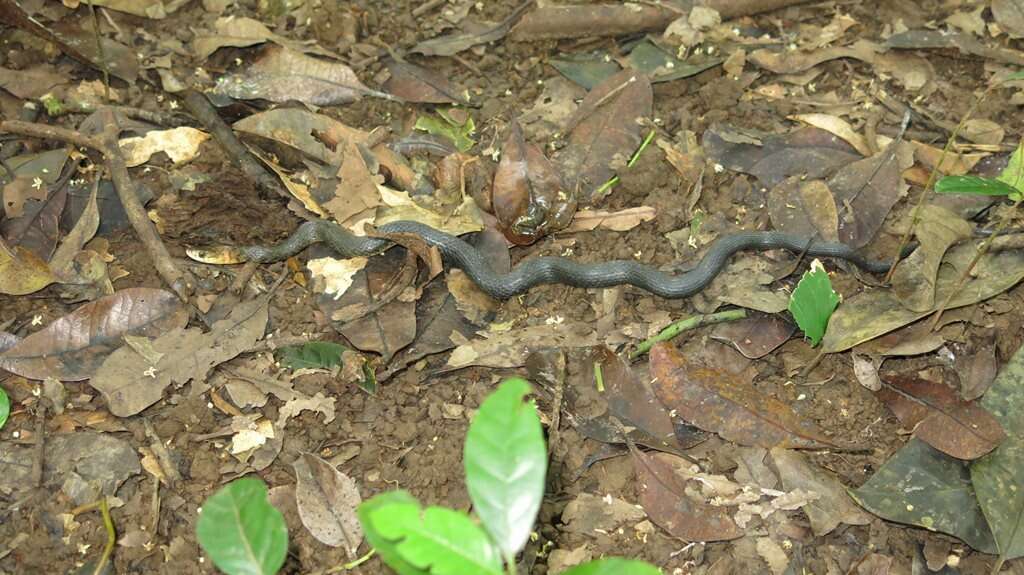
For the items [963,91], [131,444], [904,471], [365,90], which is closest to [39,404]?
[131,444]

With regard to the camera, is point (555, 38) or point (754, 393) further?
point (555, 38)

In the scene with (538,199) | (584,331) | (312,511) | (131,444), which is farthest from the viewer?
(538,199)

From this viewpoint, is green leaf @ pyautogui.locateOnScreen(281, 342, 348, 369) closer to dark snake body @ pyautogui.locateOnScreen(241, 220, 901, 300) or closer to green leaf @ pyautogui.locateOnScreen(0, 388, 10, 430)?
dark snake body @ pyautogui.locateOnScreen(241, 220, 901, 300)

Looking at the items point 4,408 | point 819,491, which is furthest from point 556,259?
point 4,408

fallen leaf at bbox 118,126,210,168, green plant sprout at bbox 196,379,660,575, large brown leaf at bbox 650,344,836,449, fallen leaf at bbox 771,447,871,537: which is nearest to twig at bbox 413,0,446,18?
fallen leaf at bbox 118,126,210,168

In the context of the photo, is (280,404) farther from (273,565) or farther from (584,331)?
(273,565)

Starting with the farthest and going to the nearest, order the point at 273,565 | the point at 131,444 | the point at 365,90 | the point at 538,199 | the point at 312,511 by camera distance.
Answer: the point at 365,90
the point at 538,199
the point at 131,444
the point at 312,511
the point at 273,565

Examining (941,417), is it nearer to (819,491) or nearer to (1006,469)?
(1006,469)

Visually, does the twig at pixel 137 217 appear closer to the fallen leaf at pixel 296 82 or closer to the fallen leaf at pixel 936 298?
the fallen leaf at pixel 296 82
